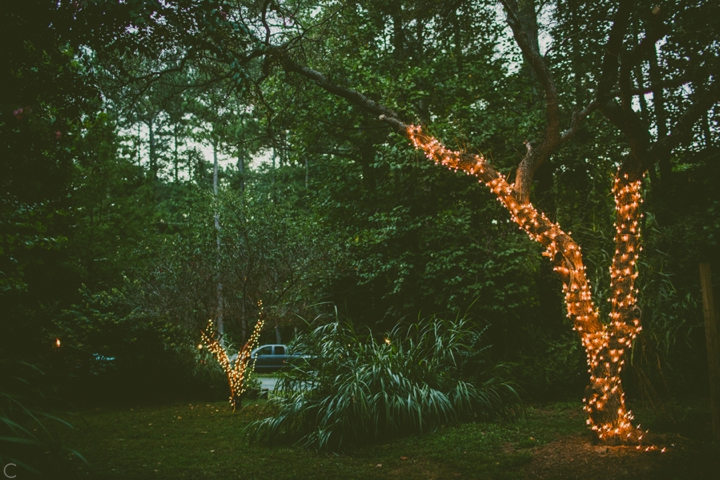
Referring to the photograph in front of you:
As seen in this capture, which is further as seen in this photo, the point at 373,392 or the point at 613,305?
the point at 373,392

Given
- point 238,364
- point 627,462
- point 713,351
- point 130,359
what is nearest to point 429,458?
point 627,462

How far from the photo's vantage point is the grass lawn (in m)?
4.48

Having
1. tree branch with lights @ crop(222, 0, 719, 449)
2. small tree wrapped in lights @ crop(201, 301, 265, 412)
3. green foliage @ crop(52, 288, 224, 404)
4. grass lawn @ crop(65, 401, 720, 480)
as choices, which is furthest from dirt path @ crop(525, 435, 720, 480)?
green foliage @ crop(52, 288, 224, 404)

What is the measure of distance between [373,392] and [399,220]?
504cm

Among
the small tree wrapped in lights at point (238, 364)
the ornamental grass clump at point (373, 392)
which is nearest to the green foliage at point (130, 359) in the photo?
the small tree wrapped in lights at point (238, 364)

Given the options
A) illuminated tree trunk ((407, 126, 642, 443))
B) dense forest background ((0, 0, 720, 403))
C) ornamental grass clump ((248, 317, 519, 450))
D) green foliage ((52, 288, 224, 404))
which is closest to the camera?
illuminated tree trunk ((407, 126, 642, 443))

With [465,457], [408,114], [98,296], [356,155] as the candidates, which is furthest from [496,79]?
[98,296]

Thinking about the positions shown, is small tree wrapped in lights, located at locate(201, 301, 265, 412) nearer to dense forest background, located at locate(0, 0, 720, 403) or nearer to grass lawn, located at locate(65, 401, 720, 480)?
dense forest background, located at locate(0, 0, 720, 403)

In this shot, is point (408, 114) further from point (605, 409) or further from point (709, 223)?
point (605, 409)

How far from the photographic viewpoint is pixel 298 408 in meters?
6.16

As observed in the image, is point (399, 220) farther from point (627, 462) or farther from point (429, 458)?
point (627, 462)

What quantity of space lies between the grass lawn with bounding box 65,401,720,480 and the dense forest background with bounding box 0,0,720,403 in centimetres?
162

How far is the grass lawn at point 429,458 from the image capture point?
448 centimetres

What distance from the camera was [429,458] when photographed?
4988 mm
